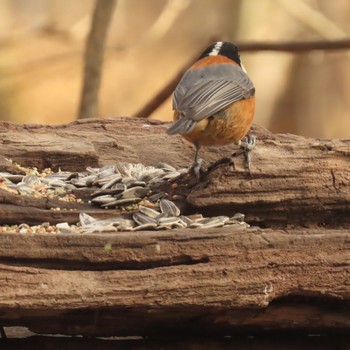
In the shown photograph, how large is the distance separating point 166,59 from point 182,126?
8984 millimetres

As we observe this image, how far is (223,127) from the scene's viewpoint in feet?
13.3

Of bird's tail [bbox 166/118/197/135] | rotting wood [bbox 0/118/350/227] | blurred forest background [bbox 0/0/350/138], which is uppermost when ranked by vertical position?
bird's tail [bbox 166/118/197/135]

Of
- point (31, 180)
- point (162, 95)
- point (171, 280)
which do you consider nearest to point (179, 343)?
point (171, 280)

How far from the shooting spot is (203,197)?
12.4 feet

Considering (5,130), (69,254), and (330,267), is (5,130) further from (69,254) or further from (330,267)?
(330,267)

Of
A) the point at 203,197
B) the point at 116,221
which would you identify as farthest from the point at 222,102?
the point at 116,221

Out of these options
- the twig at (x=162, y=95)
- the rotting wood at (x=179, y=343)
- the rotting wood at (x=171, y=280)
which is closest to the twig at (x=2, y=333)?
the rotting wood at (x=179, y=343)

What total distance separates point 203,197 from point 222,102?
0.51 metres

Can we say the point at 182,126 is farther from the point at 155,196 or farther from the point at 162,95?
the point at 162,95

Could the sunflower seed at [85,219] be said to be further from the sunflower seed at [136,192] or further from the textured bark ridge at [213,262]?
the sunflower seed at [136,192]

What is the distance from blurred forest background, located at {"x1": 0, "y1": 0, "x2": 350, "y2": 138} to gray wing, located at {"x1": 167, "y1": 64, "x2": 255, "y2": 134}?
7.06 metres

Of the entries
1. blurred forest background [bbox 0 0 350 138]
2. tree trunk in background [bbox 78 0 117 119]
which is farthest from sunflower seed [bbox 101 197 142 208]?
blurred forest background [bbox 0 0 350 138]

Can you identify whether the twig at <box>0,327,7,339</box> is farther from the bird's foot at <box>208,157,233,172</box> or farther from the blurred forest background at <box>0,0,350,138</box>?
the blurred forest background at <box>0,0,350,138</box>

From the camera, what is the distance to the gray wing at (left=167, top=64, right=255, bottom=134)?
3961 millimetres
